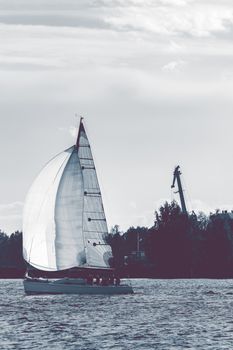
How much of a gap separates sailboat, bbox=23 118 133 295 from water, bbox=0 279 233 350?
467 cm

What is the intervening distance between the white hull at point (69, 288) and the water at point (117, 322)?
1340 mm

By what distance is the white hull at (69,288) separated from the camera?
353 feet

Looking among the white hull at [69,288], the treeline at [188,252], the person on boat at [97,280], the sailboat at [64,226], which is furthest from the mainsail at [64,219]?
the treeline at [188,252]

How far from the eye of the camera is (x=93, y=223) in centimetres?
11300

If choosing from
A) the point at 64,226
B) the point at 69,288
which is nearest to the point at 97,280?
the point at 69,288

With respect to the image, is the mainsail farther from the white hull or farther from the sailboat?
the white hull

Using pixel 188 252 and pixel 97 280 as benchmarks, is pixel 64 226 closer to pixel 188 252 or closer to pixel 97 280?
pixel 97 280

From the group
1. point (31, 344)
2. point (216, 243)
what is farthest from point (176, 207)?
point (31, 344)

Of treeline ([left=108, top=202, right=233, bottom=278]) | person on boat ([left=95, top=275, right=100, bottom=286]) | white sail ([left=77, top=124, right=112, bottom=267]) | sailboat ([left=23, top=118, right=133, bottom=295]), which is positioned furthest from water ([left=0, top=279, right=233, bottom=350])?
treeline ([left=108, top=202, right=233, bottom=278])

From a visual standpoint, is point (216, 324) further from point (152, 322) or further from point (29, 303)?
point (29, 303)

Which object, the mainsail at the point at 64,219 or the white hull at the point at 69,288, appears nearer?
the white hull at the point at 69,288

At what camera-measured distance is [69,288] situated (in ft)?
358

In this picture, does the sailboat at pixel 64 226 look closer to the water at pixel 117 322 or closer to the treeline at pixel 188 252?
the water at pixel 117 322

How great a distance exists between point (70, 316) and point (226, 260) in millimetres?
112862
